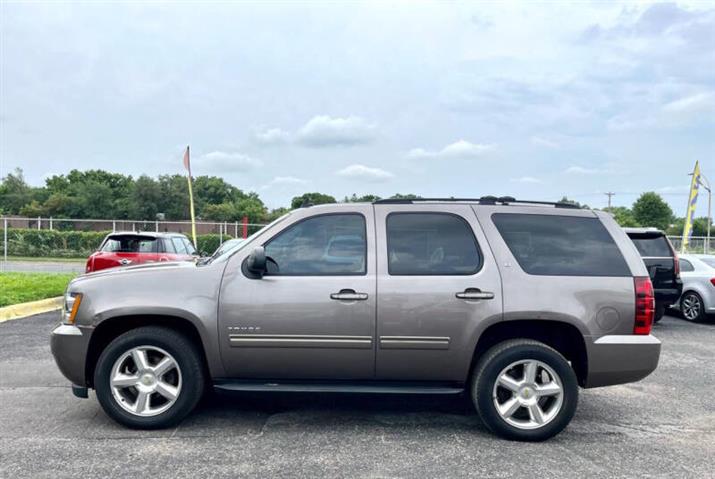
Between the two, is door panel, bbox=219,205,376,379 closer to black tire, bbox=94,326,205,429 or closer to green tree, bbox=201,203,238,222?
black tire, bbox=94,326,205,429

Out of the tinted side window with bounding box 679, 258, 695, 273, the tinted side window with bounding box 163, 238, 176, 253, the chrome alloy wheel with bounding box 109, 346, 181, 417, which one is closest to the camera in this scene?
the chrome alloy wheel with bounding box 109, 346, 181, 417

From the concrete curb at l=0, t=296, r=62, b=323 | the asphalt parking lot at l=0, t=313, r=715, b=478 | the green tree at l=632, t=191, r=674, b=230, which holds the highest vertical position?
the green tree at l=632, t=191, r=674, b=230

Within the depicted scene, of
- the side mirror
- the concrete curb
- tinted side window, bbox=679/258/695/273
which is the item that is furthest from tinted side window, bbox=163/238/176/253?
tinted side window, bbox=679/258/695/273

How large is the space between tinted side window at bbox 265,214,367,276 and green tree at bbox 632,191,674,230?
58.9 m

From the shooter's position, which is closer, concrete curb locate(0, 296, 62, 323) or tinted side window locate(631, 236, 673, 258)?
concrete curb locate(0, 296, 62, 323)

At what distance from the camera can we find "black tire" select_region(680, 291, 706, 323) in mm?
Answer: 10327

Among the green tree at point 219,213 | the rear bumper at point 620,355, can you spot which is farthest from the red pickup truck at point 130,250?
the green tree at point 219,213

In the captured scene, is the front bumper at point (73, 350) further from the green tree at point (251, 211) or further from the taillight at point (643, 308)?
the green tree at point (251, 211)

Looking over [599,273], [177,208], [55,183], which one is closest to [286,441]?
[599,273]

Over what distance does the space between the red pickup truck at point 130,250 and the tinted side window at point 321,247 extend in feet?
22.2

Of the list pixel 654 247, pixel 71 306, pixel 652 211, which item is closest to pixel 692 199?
pixel 654 247

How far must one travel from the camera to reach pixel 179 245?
12.2m

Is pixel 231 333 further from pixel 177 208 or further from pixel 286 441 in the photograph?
pixel 177 208

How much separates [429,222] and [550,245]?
980mm
